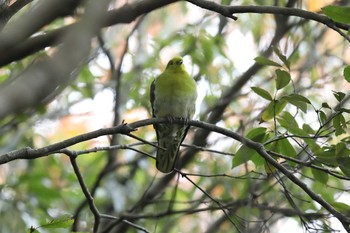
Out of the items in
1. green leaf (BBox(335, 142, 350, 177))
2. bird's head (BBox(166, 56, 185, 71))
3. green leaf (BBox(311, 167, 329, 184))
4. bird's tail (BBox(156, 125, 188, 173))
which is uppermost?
bird's head (BBox(166, 56, 185, 71))

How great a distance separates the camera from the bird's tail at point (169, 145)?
3738 mm

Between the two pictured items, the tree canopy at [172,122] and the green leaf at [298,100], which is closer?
the green leaf at [298,100]

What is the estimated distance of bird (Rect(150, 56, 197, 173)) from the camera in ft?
12.4

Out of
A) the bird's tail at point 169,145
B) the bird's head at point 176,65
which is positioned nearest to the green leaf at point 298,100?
the bird's tail at point 169,145

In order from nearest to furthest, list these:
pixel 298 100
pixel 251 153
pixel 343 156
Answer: pixel 343 156 → pixel 298 100 → pixel 251 153

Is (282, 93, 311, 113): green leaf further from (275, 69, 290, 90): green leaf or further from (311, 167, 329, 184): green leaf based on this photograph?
(311, 167, 329, 184): green leaf

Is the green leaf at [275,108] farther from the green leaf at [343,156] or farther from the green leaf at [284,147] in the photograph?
the green leaf at [343,156]

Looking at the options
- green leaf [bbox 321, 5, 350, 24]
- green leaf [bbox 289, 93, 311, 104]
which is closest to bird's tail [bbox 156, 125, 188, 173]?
green leaf [bbox 289, 93, 311, 104]

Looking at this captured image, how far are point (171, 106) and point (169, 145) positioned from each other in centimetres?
25

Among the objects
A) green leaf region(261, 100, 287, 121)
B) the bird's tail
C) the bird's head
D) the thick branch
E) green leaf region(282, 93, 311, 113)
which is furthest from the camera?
the bird's head

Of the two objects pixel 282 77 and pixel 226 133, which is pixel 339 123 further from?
pixel 226 133

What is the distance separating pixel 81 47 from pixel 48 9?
12 cm

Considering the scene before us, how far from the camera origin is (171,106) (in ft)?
12.8

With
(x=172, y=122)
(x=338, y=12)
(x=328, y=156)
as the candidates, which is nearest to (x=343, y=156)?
(x=328, y=156)
